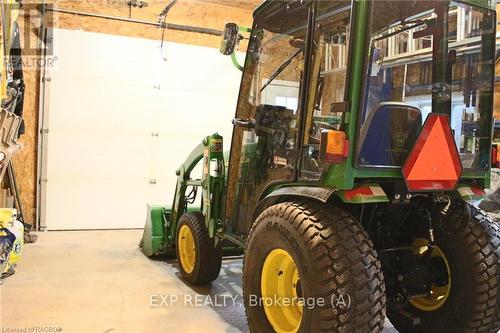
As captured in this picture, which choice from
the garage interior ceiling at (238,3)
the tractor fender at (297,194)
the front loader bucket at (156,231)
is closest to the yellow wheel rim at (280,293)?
the tractor fender at (297,194)

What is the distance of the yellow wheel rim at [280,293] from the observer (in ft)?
7.68

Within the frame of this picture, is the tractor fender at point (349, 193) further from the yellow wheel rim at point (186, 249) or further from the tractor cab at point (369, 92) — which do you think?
the yellow wheel rim at point (186, 249)

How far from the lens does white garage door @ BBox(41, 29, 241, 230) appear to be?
607cm

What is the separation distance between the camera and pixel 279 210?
2.26m

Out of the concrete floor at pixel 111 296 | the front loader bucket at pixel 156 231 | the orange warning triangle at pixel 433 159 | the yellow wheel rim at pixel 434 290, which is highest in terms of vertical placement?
the orange warning triangle at pixel 433 159

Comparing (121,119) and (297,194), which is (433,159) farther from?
(121,119)

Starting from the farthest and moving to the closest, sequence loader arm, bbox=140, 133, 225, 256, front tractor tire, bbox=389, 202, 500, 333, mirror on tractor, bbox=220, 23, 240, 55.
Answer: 1. loader arm, bbox=140, 133, 225, 256
2. mirror on tractor, bbox=220, 23, 240, 55
3. front tractor tire, bbox=389, 202, 500, 333

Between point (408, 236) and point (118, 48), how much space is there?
506cm

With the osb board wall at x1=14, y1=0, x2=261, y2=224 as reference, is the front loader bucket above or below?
below

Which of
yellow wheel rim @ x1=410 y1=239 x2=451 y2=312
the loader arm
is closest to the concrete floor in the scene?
the loader arm

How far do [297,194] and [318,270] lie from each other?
428mm

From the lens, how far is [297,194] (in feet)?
7.45

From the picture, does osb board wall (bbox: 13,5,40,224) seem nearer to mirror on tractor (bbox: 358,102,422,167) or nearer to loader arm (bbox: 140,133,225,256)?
loader arm (bbox: 140,133,225,256)

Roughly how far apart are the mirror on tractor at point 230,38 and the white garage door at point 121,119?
151 inches
